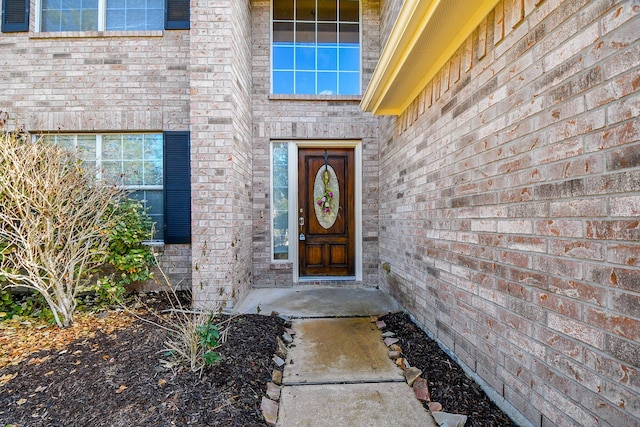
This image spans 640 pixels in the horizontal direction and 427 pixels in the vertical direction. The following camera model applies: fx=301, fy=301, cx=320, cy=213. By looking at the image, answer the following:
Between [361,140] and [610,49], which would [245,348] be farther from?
[361,140]

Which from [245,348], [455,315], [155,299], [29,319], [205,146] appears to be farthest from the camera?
[155,299]

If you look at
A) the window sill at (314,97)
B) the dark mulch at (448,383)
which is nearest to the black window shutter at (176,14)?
the window sill at (314,97)

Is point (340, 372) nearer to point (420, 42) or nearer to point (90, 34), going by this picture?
point (420, 42)

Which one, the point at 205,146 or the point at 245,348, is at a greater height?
the point at 205,146

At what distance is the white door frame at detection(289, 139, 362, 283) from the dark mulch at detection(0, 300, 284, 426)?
2019 mm

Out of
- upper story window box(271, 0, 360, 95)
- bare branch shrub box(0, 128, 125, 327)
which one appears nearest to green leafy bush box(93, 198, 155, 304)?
bare branch shrub box(0, 128, 125, 327)

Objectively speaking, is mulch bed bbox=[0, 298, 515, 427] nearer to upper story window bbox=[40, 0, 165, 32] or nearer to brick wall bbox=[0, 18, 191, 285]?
brick wall bbox=[0, 18, 191, 285]

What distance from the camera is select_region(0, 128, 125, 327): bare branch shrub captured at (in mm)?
2725

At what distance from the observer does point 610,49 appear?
1102mm

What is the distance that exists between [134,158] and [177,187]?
795 millimetres

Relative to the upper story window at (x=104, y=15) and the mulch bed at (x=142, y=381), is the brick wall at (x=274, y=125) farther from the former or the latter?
the mulch bed at (x=142, y=381)

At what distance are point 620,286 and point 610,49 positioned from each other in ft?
2.82

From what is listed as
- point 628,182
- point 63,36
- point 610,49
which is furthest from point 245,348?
point 63,36

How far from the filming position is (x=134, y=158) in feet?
13.5
